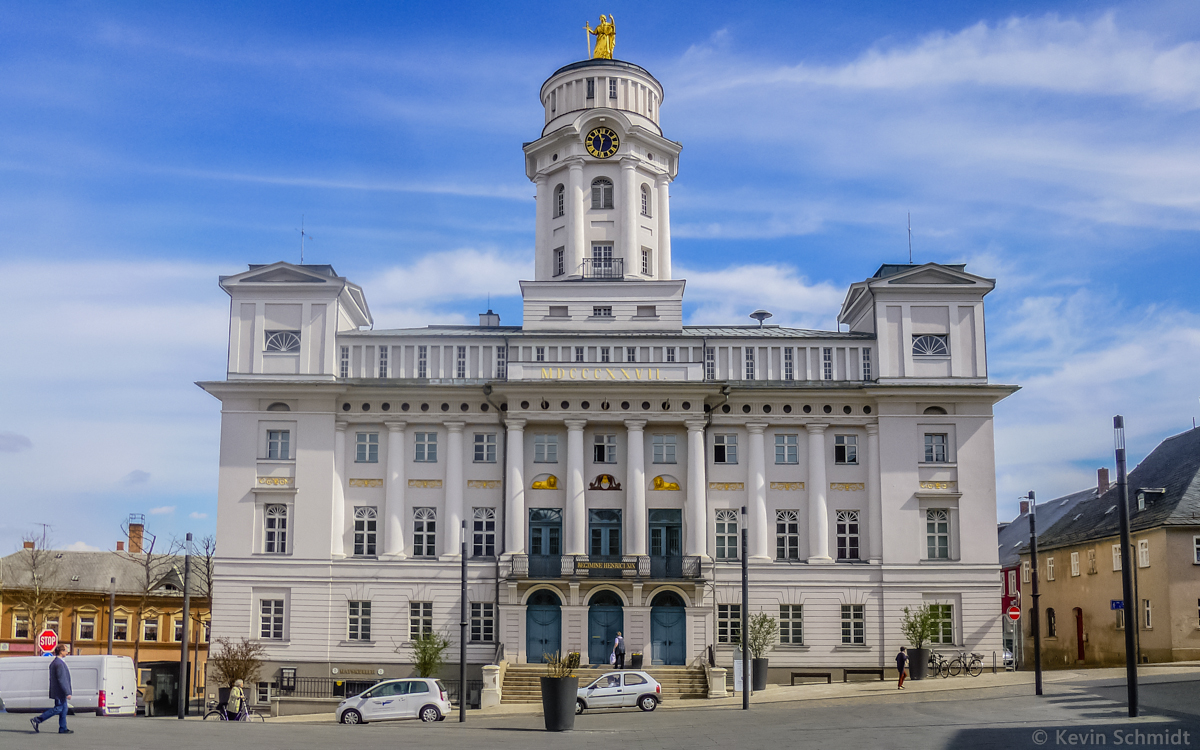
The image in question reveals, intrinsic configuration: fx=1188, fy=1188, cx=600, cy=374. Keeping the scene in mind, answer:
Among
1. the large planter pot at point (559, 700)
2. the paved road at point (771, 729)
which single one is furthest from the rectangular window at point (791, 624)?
the large planter pot at point (559, 700)

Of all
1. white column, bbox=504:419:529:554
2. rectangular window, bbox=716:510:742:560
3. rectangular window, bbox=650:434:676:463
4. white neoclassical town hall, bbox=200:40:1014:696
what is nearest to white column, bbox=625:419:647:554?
white neoclassical town hall, bbox=200:40:1014:696

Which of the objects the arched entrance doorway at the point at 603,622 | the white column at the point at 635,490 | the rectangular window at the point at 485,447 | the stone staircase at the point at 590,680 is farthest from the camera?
the rectangular window at the point at 485,447

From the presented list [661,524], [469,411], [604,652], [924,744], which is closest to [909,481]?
[661,524]

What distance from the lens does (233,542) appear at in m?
49.9

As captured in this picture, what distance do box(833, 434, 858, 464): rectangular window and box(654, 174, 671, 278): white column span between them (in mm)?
12575

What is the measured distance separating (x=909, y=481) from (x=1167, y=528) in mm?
11153

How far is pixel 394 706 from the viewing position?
36906 mm

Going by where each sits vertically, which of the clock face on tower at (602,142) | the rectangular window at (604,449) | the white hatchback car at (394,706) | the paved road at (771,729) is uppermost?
the clock face on tower at (602,142)

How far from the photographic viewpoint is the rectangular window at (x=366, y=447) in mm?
51281

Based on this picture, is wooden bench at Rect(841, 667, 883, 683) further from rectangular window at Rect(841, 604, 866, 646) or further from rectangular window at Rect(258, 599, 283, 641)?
rectangular window at Rect(258, 599, 283, 641)

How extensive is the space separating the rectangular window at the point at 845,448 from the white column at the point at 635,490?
27.3 ft

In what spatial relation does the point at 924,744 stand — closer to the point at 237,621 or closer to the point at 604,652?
the point at 604,652

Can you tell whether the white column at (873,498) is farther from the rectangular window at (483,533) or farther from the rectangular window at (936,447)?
the rectangular window at (483,533)

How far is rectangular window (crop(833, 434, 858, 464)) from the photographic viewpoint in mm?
51062
